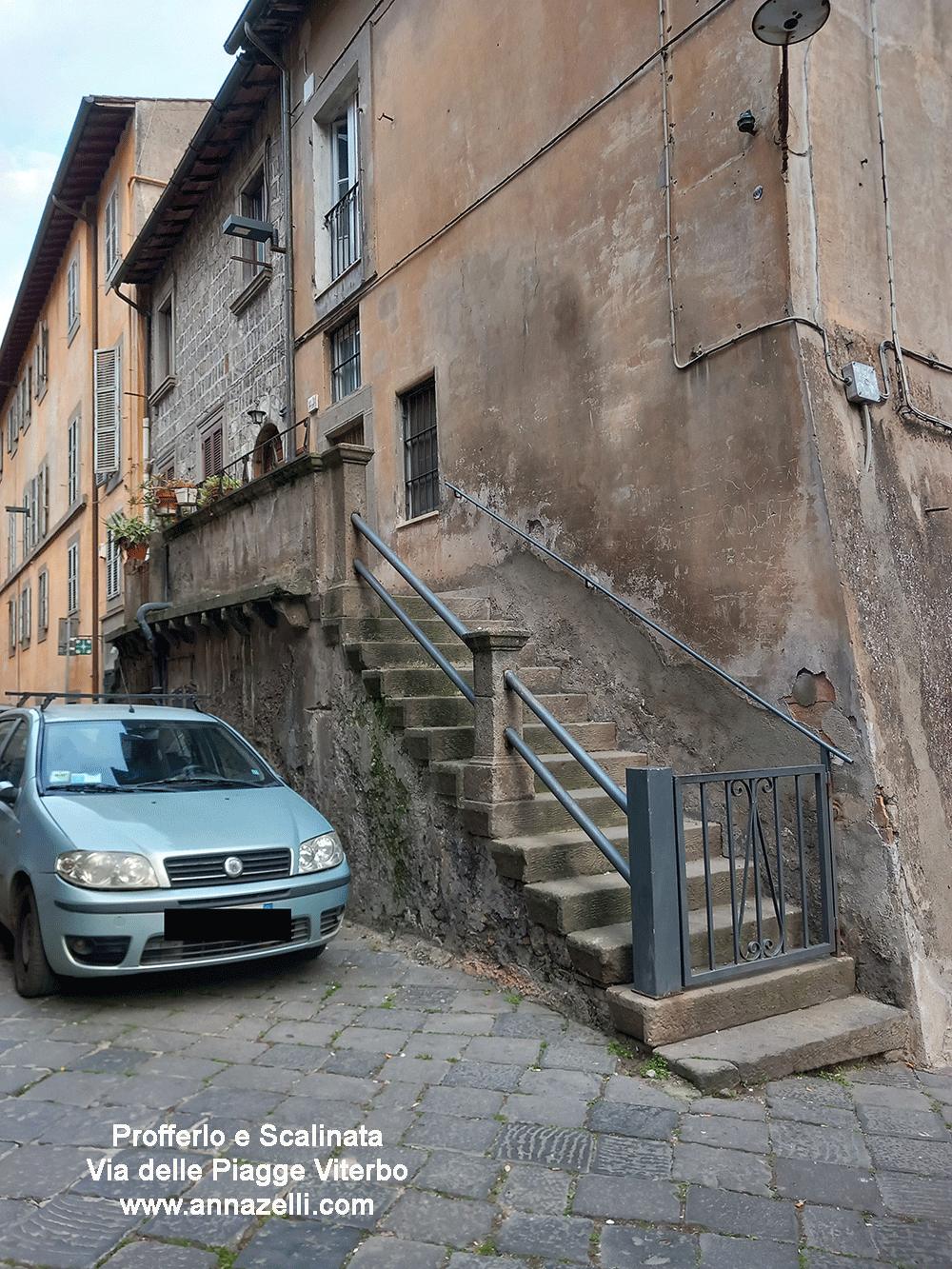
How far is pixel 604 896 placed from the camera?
499cm

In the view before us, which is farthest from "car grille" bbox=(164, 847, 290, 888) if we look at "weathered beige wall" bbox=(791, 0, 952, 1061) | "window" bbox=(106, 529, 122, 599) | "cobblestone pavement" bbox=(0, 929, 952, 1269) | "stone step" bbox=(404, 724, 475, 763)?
"window" bbox=(106, 529, 122, 599)

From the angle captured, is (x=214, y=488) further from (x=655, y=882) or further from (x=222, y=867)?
(x=655, y=882)

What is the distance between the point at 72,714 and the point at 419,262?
567cm

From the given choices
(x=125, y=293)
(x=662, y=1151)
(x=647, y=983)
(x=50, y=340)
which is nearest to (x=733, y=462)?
(x=647, y=983)

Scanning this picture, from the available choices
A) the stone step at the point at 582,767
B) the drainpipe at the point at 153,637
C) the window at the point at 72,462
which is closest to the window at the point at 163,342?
the window at the point at 72,462

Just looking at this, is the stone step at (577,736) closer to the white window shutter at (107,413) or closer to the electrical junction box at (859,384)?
the electrical junction box at (859,384)

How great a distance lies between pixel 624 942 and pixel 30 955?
2957 millimetres

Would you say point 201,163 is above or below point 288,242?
above

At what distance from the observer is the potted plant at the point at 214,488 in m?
11.5

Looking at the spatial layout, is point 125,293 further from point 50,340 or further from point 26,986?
point 26,986

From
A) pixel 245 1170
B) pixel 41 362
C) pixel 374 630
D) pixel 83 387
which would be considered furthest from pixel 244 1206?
pixel 41 362

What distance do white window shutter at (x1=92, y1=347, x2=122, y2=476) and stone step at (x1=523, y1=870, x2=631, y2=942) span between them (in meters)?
16.2

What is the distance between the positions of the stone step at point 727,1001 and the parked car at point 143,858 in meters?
1.75

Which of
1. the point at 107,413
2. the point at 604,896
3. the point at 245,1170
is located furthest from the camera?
the point at 107,413
